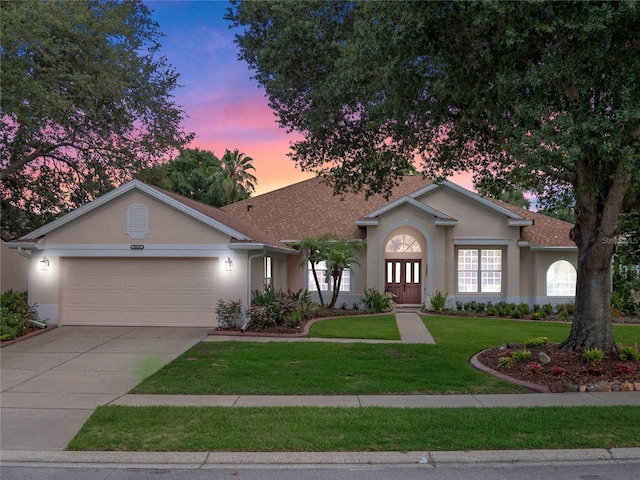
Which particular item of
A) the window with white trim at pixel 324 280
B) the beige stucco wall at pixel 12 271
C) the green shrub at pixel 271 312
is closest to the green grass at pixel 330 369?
the green shrub at pixel 271 312

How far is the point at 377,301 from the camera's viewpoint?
2130 cm

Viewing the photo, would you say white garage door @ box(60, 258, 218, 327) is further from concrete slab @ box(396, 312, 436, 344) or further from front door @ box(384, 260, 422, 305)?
front door @ box(384, 260, 422, 305)

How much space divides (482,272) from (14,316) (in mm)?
17613

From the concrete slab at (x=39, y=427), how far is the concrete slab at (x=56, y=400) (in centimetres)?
22

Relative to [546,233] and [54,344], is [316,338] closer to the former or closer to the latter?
[54,344]

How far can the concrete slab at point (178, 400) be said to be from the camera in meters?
7.97

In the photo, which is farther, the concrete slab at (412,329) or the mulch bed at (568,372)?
the concrete slab at (412,329)

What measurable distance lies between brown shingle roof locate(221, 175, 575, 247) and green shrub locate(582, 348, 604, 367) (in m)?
13.1

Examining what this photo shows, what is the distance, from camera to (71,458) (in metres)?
5.95

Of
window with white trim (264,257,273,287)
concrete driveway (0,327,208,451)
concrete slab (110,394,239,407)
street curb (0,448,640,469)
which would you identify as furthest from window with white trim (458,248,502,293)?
Answer: street curb (0,448,640,469)

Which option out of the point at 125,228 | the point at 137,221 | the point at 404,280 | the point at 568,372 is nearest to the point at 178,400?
the point at 568,372

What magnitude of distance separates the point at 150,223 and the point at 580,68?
12569 mm

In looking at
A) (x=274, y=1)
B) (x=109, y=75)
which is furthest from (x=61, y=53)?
(x=274, y=1)

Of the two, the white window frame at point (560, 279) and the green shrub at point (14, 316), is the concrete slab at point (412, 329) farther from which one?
the green shrub at point (14, 316)
